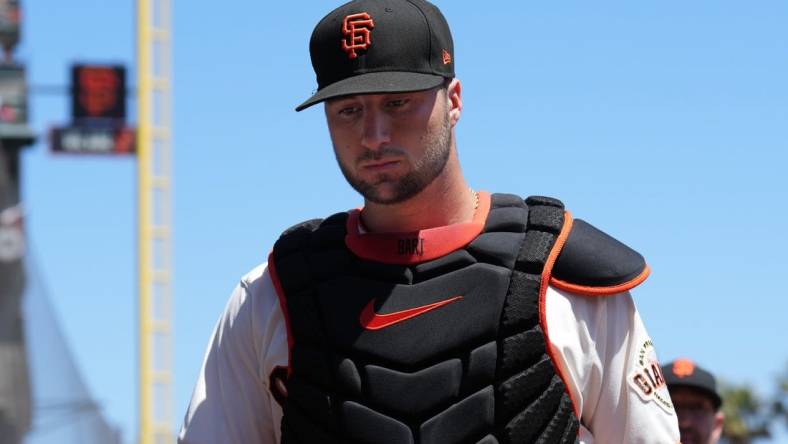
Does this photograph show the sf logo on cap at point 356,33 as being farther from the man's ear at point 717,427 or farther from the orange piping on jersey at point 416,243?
the man's ear at point 717,427

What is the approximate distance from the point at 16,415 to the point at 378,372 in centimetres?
1718

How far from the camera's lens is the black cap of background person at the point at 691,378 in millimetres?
7215

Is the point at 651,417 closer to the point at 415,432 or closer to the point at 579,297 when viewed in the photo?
the point at 579,297

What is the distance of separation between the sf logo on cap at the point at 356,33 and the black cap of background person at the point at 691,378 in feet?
11.7

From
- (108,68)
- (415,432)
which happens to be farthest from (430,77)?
(108,68)

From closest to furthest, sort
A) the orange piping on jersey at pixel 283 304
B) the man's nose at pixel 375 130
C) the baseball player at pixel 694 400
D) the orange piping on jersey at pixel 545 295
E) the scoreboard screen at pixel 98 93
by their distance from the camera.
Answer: the man's nose at pixel 375 130 < the orange piping on jersey at pixel 545 295 < the orange piping on jersey at pixel 283 304 < the baseball player at pixel 694 400 < the scoreboard screen at pixel 98 93

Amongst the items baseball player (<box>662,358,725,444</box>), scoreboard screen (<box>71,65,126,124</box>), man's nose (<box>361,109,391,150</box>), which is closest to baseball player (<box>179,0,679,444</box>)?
man's nose (<box>361,109,391,150</box>)

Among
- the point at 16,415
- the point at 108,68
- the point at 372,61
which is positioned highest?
the point at 372,61

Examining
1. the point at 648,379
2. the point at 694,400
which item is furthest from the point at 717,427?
the point at 648,379

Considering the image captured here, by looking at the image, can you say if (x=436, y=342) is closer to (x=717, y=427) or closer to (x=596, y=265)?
(x=596, y=265)

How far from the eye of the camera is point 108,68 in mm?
27125

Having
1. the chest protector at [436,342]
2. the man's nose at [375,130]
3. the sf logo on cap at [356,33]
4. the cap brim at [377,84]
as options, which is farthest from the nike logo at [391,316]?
the sf logo on cap at [356,33]

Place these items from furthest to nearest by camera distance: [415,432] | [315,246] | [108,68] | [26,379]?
[108,68] < [26,379] < [315,246] < [415,432]

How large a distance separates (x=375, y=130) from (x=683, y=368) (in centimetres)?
380
